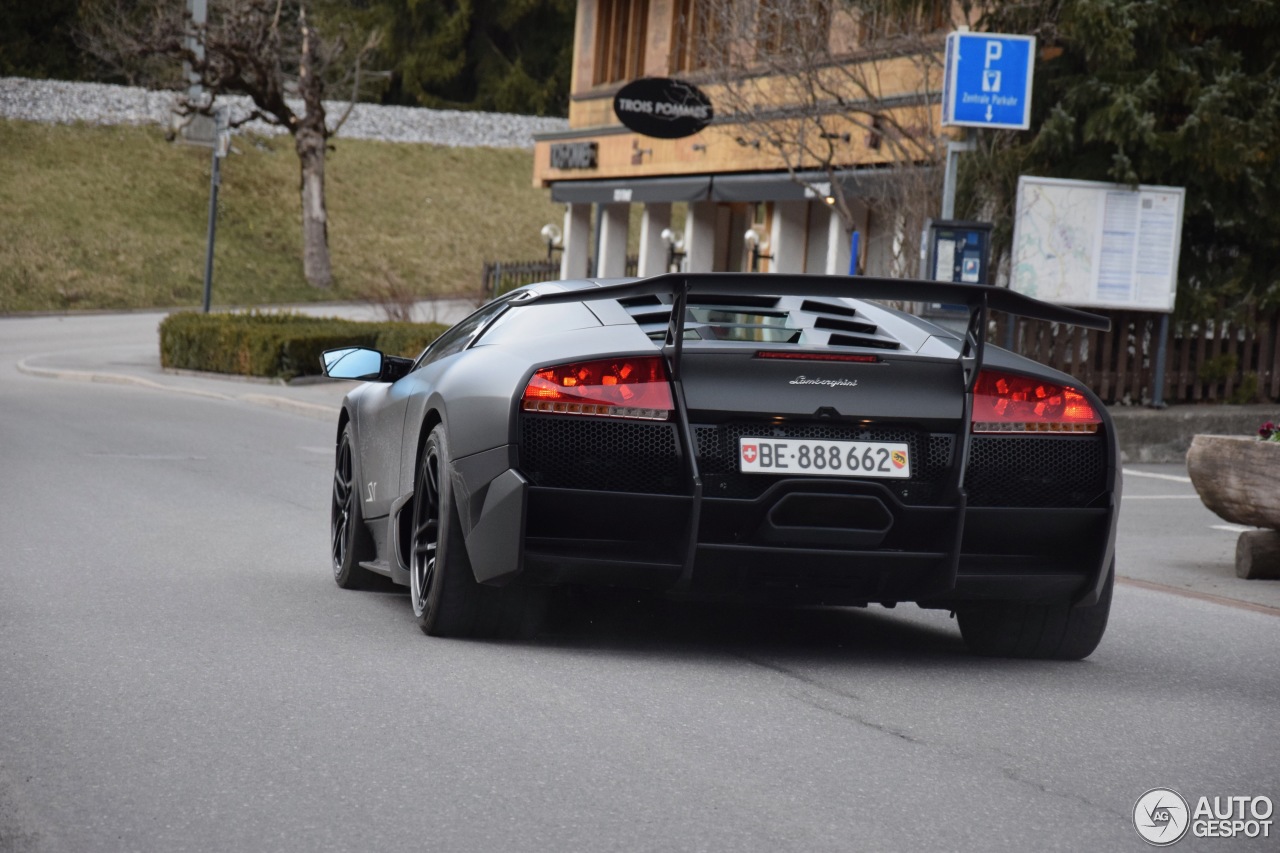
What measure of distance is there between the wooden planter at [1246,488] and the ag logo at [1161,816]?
539cm

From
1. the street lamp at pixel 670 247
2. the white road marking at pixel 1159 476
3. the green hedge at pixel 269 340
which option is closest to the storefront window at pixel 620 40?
the street lamp at pixel 670 247

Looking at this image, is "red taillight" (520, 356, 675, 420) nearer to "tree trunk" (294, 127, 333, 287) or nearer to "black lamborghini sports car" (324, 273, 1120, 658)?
"black lamborghini sports car" (324, 273, 1120, 658)

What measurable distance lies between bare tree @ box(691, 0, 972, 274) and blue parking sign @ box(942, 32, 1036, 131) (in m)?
2.99

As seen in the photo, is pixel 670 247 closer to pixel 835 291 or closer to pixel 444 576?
pixel 444 576

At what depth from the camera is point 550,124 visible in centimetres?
7431

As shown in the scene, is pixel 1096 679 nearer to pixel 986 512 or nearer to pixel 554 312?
pixel 986 512

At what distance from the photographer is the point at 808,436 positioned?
6031 mm

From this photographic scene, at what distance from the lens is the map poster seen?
19656 mm

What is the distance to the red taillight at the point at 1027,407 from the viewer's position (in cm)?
619

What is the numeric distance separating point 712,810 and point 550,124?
7115 cm

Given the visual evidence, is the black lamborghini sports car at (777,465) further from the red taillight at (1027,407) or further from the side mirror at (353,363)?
the side mirror at (353,363)

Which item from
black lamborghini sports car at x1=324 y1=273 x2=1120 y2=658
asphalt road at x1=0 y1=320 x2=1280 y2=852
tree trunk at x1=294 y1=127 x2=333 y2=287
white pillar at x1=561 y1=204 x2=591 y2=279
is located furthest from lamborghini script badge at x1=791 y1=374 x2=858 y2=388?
tree trunk at x1=294 y1=127 x2=333 y2=287

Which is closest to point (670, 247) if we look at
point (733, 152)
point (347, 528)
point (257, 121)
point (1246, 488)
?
point (733, 152)

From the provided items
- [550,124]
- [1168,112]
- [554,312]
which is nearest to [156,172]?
[550,124]
